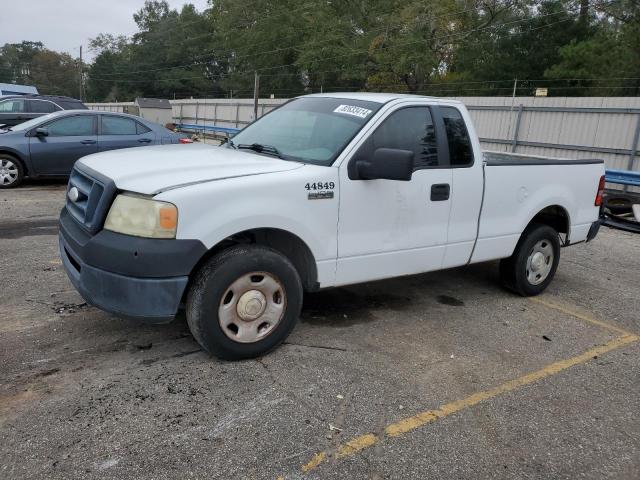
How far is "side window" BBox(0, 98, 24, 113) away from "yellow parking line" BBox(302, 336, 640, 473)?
13.6m

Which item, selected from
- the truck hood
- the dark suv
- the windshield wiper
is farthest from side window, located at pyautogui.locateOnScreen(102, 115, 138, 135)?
the windshield wiper

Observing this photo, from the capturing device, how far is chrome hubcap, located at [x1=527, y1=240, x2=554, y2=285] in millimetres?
5438

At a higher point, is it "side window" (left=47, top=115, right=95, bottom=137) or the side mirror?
the side mirror

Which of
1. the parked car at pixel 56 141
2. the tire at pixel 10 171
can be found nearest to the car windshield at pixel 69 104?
the parked car at pixel 56 141

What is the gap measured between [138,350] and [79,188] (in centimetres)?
122

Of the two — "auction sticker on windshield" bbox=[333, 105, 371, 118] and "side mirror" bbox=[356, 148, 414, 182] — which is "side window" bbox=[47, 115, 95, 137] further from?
"side mirror" bbox=[356, 148, 414, 182]

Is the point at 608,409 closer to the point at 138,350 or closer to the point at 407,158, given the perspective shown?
the point at 407,158

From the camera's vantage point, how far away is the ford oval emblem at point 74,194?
385 centimetres

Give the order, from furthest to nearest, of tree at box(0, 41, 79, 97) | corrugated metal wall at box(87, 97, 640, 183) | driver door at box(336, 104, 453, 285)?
tree at box(0, 41, 79, 97)
corrugated metal wall at box(87, 97, 640, 183)
driver door at box(336, 104, 453, 285)

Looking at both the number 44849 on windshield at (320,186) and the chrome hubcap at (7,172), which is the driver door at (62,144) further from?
the number 44849 on windshield at (320,186)

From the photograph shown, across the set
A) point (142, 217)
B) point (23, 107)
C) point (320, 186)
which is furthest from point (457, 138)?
point (23, 107)

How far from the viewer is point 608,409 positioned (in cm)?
345

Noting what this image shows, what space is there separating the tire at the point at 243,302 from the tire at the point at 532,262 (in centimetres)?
260

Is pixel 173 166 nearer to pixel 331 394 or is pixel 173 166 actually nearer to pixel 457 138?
pixel 331 394
